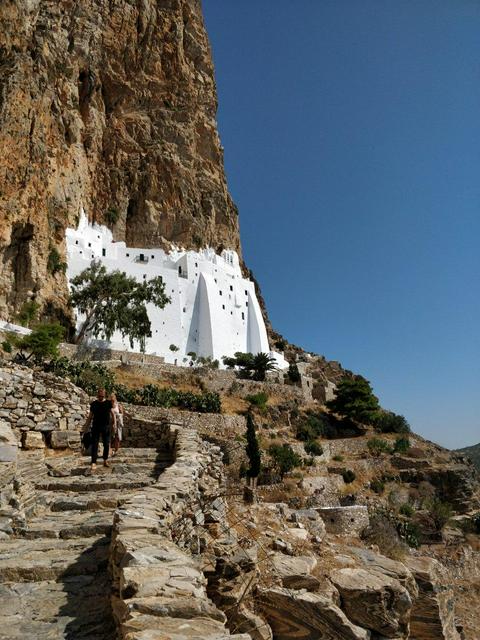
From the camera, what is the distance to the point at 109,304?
34.9 m

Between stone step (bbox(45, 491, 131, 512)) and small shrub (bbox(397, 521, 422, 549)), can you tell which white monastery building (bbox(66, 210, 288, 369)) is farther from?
stone step (bbox(45, 491, 131, 512))

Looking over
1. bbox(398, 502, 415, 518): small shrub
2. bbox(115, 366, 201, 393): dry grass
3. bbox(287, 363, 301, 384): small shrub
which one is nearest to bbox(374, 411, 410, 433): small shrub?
bbox(287, 363, 301, 384): small shrub

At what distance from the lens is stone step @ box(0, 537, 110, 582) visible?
3.08 m

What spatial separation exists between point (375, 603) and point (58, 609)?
3.78 m

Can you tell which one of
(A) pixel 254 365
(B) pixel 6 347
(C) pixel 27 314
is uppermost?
(C) pixel 27 314

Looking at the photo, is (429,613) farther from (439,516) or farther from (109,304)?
(109,304)

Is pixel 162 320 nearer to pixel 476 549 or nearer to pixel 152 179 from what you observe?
pixel 152 179

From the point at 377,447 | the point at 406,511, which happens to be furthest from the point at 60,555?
the point at 377,447

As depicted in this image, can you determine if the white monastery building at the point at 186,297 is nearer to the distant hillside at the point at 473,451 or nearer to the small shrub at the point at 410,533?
the small shrub at the point at 410,533

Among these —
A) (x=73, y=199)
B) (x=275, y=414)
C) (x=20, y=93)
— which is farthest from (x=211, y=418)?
(x=20, y=93)

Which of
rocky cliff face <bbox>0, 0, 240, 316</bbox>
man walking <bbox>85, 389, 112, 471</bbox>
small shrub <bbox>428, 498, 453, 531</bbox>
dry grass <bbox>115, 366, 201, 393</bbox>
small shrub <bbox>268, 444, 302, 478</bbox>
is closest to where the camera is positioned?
man walking <bbox>85, 389, 112, 471</bbox>

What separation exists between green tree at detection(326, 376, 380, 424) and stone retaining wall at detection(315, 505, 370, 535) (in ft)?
67.2

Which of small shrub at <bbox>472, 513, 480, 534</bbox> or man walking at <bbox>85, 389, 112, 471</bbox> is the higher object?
man walking at <bbox>85, 389, 112, 471</bbox>

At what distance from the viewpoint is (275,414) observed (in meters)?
30.7
